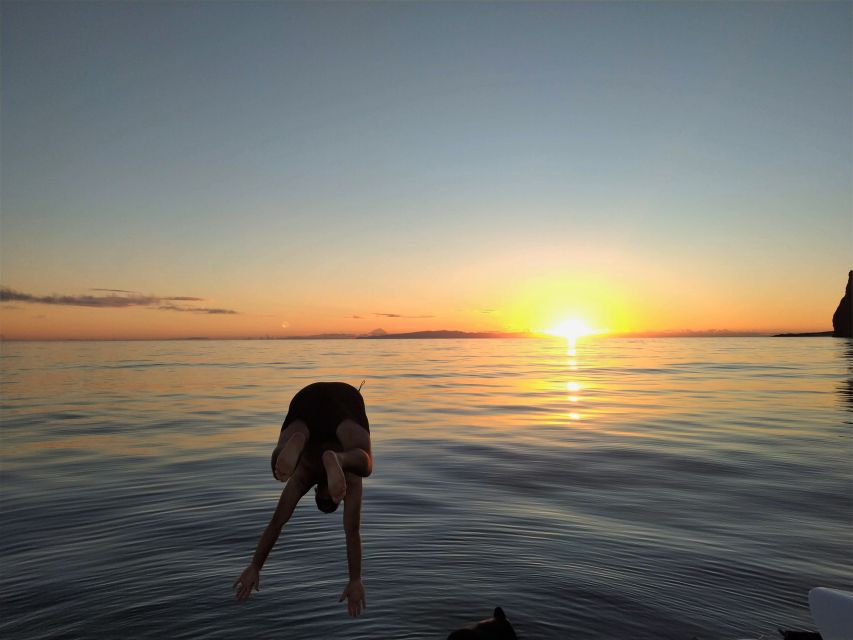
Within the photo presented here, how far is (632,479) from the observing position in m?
15.2

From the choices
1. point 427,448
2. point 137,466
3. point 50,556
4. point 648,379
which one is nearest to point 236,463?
point 137,466

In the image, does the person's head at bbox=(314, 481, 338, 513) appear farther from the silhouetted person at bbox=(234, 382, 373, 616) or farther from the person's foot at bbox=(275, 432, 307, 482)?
the person's foot at bbox=(275, 432, 307, 482)

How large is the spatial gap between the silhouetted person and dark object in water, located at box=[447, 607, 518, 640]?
132cm

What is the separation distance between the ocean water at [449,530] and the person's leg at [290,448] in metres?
2.03

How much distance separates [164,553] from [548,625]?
20.3 ft

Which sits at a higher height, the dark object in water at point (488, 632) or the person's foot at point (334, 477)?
the person's foot at point (334, 477)

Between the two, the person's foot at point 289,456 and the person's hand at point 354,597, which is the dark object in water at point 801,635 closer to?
the person's hand at point 354,597

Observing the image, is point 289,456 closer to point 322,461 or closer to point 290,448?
point 290,448

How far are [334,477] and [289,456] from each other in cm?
69

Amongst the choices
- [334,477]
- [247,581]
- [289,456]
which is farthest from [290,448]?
[247,581]

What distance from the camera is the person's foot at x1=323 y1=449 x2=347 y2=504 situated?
5965 mm

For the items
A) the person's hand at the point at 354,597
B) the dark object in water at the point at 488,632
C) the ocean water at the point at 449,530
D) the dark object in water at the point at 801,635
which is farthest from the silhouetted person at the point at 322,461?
the dark object in water at the point at 801,635

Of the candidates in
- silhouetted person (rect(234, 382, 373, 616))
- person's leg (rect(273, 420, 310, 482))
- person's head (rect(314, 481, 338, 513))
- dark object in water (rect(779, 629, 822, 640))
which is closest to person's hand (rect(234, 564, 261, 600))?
silhouetted person (rect(234, 382, 373, 616))

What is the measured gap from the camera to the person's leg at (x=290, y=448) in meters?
6.29
